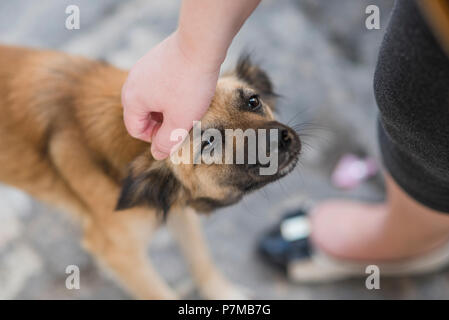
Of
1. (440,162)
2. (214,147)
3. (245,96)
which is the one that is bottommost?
(440,162)

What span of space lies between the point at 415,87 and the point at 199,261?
0.91 m

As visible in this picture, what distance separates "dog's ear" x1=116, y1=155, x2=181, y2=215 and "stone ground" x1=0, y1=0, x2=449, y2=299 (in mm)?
512

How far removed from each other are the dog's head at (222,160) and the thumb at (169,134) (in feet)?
0.21

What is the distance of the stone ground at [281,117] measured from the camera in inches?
58.3

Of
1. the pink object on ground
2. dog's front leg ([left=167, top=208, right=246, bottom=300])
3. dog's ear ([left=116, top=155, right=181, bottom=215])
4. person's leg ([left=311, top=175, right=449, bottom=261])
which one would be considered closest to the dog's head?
dog's ear ([left=116, top=155, right=181, bottom=215])

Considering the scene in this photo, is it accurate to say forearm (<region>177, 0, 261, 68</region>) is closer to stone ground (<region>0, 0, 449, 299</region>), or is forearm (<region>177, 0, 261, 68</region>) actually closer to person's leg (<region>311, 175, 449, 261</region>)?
stone ground (<region>0, 0, 449, 299</region>)

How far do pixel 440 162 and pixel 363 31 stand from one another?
1189 millimetres

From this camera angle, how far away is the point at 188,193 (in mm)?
1020

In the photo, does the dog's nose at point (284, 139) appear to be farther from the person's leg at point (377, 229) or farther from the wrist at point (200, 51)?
the person's leg at point (377, 229)

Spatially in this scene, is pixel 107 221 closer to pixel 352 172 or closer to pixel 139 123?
pixel 139 123

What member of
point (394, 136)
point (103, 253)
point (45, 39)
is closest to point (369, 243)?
point (394, 136)

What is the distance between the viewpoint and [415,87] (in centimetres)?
67

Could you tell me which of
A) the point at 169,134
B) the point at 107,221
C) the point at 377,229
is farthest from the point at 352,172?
the point at 169,134

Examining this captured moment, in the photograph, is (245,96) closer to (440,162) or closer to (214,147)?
(214,147)
